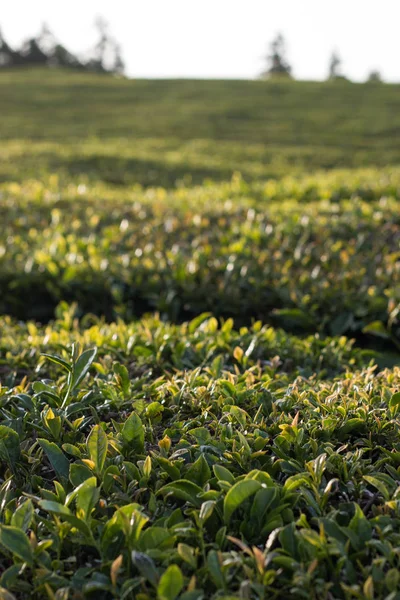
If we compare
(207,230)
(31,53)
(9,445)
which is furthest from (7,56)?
(9,445)

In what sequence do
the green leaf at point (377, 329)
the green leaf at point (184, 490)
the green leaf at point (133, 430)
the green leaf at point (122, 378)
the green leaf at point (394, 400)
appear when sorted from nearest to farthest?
the green leaf at point (184, 490), the green leaf at point (133, 430), the green leaf at point (394, 400), the green leaf at point (122, 378), the green leaf at point (377, 329)

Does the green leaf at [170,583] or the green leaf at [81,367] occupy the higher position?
the green leaf at [81,367]

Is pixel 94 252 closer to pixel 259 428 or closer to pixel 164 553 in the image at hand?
pixel 259 428

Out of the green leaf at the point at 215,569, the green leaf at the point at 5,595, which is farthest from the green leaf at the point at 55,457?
the green leaf at the point at 215,569

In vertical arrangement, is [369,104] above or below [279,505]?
above

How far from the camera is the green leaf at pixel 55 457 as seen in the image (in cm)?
202

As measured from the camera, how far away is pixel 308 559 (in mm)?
1617

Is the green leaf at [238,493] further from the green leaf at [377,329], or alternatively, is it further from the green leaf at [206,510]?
the green leaf at [377,329]

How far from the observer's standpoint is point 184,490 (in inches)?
73.1

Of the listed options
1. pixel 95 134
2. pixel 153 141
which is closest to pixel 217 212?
pixel 153 141

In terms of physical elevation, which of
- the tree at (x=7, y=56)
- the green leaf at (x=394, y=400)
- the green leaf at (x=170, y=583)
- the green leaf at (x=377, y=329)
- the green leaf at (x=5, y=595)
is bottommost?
the green leaf at (x=377, y=329)

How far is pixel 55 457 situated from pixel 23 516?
32cm

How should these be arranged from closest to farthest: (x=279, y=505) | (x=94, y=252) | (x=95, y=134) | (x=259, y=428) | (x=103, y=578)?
(x=103, y=578) → (x=279, y=505) → (x=259, y=428) → (x=94, y=252) → (x=95, y=134)

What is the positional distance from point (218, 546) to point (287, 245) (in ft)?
12.5
